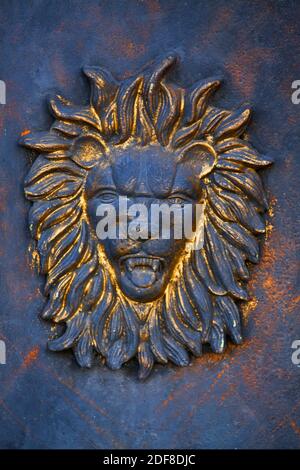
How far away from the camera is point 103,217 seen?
1.39 m

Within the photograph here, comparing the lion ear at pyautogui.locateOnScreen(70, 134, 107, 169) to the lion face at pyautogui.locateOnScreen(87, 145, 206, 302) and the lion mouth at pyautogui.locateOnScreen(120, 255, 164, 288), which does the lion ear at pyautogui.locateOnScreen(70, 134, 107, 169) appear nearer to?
the lion face at pyautogui.locateOnScreen(87, 145, 206, 302)

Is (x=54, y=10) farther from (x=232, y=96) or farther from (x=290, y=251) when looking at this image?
(x=290, y=251)

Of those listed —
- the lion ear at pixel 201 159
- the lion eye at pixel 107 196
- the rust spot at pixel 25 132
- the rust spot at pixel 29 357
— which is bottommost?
the rust spot at pixel 29 357

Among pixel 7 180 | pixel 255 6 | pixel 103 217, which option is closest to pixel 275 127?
pixel 255 6

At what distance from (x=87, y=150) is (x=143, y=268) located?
0.61 ft

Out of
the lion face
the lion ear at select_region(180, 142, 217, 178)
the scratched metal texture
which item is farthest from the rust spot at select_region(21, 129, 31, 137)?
the lion ear at select_region(180, 142, 217, 178)

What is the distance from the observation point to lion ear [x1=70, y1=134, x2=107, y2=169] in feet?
4.56

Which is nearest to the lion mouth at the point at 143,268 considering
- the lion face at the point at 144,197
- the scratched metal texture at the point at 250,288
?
the lion face at the point at 144,197

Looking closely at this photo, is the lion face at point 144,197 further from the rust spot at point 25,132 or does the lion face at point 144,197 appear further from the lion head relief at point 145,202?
the rust spot at point 25,132

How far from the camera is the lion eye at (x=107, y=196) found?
4.53 feet

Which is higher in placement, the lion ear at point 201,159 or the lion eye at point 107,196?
the lion ear at point 201,159

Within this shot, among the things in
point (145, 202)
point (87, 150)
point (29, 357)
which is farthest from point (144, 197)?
point (29, 357)
